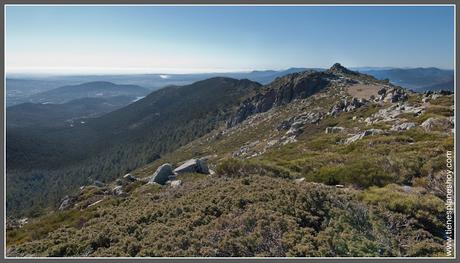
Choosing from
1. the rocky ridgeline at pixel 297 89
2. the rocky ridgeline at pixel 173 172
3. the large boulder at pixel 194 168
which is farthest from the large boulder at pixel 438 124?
the rocky ridgeline at pixel 297 89

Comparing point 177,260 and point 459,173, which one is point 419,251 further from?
point 177,260

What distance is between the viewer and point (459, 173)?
12.4 metres

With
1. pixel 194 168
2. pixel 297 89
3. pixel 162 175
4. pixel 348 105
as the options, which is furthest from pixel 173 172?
pixel 297 89

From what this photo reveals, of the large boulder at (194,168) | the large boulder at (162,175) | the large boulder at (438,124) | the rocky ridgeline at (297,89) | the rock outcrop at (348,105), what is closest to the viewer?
the large boulder at (162,175)

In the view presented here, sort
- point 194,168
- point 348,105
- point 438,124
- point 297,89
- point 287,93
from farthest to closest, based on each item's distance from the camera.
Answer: point 287,93
point 297,89
point 348,105
point 438,124
point 194,168

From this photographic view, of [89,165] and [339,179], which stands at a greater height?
[339,179]

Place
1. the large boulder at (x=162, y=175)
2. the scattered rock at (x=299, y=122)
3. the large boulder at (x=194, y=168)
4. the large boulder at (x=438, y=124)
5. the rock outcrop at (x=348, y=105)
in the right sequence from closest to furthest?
the large boulder at (x=162, y=175), the large boulder at (x=194, y=168), the large boulder at (x=438, y=124), the scattered rock at (x=299, y=122), the rock outcrop at (x=348, y=105)

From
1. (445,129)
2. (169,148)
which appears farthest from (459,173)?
(169,148)

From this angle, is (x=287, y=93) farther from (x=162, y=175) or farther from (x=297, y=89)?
(x=162, y=175)

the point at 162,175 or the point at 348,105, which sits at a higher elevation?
the point at 348,105

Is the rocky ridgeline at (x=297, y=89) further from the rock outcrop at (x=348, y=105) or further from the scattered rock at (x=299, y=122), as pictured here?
the rock outcrop at (x=348, y=105)

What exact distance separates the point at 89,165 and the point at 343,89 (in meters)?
147

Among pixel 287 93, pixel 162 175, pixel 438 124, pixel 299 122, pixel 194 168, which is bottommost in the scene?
pixel 299 122

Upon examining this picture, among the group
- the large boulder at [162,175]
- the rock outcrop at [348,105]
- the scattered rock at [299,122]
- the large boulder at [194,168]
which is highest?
the rock outcrop at [348,105]
